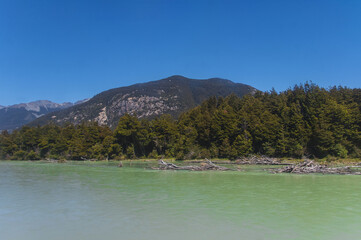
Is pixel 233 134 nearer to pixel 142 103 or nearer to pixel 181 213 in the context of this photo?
pixel 181 213

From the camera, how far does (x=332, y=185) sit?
1881 cm

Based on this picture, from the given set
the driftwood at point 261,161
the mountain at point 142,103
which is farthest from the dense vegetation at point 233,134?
the mountain at point 142,103

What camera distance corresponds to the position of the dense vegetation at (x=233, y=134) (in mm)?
44438

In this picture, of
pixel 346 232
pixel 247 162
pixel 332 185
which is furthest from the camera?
pixel 247 162

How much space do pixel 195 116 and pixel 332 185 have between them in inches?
1771

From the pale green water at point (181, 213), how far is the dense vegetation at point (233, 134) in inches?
1171

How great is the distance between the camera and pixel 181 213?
1123 centimetres

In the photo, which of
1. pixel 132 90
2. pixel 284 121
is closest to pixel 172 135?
pixel 284 121

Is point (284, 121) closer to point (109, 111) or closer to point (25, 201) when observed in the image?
point (25, 201)

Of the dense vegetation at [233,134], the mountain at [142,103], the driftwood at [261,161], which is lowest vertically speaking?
the driftwood at [261,161]

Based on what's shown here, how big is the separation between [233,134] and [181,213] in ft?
140

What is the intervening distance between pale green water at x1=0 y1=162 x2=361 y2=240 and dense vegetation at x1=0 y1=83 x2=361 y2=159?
2975 cm

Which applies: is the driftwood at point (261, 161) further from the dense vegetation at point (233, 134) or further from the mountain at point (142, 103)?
the mountain at point (142, 103)

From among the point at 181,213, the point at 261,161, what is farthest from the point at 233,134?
the point at 181,213
